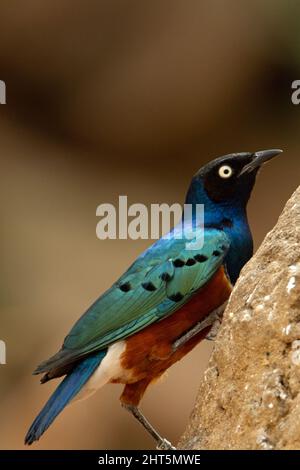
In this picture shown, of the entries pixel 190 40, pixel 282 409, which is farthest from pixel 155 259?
pixel 190 40

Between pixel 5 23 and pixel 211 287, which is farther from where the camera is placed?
pixel 5 23

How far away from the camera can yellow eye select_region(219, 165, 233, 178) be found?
3.74 meters

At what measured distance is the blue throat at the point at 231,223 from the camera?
11.9 ft

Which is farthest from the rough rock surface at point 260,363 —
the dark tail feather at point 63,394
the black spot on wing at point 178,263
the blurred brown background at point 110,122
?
the blurred brown background at point 110,122

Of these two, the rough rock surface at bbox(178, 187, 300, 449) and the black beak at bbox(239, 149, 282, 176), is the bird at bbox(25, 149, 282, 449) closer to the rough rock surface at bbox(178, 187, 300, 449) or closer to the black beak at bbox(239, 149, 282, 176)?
the black beak at bbox(239, 149, 282, 176)

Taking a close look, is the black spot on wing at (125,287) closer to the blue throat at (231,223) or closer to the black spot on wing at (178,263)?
the black spot on wing at (178,263)

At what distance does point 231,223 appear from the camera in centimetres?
370

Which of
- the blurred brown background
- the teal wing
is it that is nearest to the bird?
the teal wing

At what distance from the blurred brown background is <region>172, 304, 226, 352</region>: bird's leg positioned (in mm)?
3931

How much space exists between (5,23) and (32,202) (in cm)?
158

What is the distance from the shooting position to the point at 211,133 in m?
8.44

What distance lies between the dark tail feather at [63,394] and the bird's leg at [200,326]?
27 cm

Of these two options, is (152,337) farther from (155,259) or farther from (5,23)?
(5,23)

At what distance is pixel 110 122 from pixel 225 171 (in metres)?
4.73
